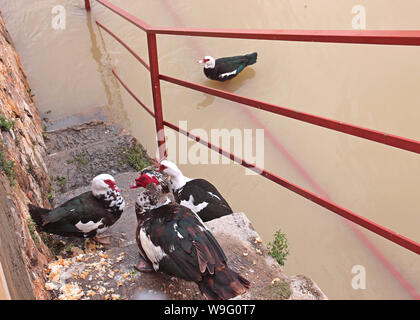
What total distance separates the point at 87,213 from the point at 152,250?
2.63 ft

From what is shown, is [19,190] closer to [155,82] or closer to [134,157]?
[155,82]

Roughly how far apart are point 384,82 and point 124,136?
271 centimetres

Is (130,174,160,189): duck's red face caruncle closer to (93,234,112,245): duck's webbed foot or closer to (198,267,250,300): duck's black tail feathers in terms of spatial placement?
(93,234,112,245): duck's webbed foot

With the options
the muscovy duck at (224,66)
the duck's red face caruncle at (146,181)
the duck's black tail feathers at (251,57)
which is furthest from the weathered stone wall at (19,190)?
the duck's black tail feathers at (251,57)

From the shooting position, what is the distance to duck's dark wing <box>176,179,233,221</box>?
2623mm

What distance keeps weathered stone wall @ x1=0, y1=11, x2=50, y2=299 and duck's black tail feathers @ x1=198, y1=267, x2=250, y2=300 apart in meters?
0.65


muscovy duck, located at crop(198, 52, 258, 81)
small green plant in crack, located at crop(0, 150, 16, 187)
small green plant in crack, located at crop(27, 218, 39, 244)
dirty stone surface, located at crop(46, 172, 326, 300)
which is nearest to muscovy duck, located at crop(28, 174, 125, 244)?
small green plant in crack, located at crop(27, 218, 39, 244)

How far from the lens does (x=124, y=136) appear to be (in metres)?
3.60

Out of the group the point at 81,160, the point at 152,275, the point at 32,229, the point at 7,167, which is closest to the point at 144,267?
the point at 152,275

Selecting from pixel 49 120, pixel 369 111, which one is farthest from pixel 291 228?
pixel 49 120

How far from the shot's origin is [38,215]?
7.25ft

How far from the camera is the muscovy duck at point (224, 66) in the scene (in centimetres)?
461
